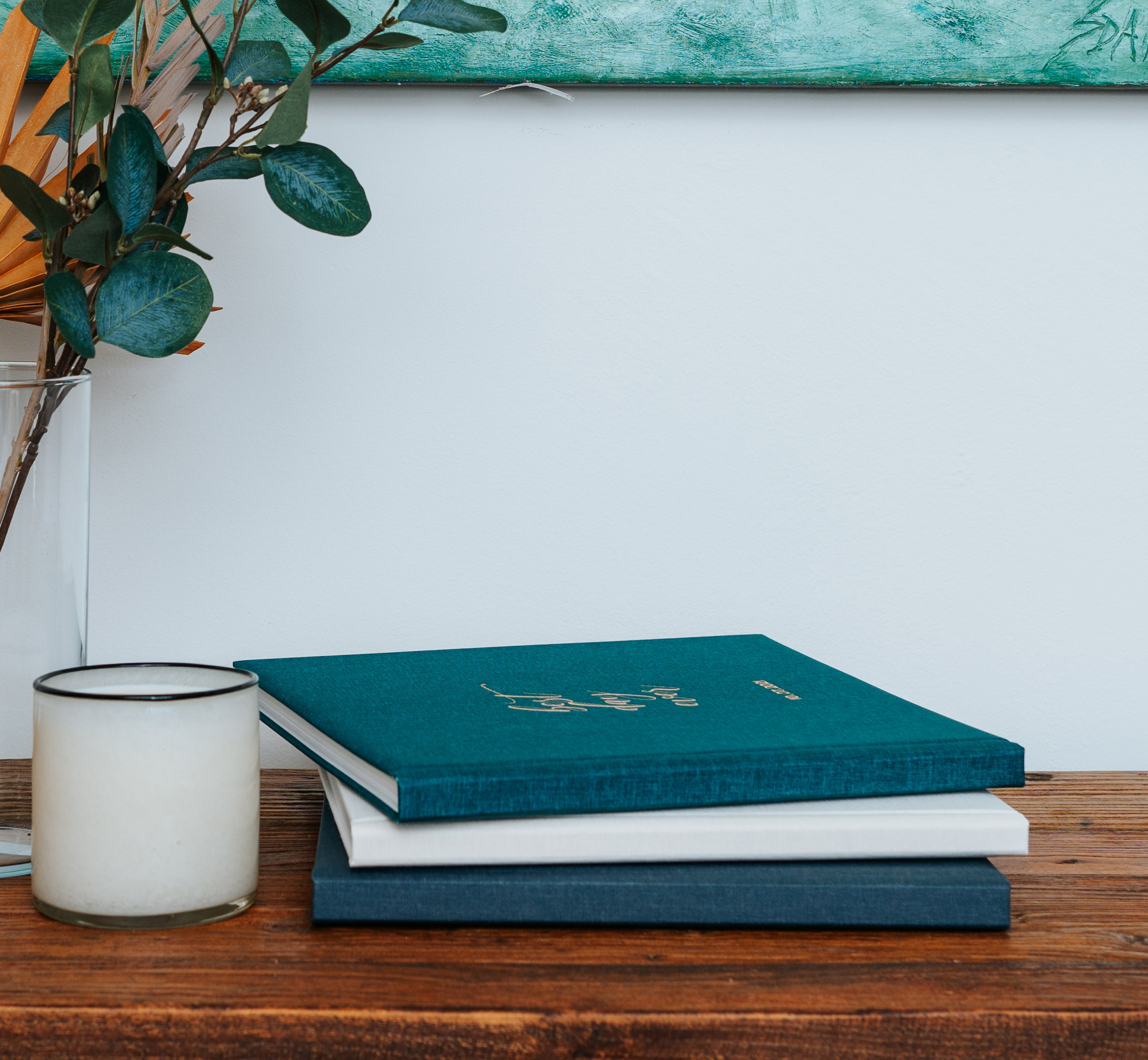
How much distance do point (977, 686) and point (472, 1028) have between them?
587 millimetres

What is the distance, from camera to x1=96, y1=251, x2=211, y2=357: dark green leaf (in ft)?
1.77

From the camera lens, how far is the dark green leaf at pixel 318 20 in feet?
1.76

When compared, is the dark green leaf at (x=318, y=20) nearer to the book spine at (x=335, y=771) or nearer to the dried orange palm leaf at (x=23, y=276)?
the dried orange palm leaf at (x=23, y=276)

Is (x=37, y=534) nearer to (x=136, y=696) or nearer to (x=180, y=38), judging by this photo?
(x=136, y=696)

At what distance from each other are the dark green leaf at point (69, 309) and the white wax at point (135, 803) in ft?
0.58

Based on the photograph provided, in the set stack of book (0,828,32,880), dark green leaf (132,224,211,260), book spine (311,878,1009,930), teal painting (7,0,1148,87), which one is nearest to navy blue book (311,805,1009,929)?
book spine (311,878,1009,930)

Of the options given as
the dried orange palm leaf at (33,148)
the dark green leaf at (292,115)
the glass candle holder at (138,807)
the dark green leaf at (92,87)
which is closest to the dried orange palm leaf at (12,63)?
the dried orange palm leaf at (33,148)

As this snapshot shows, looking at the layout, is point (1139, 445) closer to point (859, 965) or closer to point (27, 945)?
point (859, 965)

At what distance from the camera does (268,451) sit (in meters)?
0.82

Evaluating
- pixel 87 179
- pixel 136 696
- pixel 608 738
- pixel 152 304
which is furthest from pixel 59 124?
pixel 608 738

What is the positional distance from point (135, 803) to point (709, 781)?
266mm

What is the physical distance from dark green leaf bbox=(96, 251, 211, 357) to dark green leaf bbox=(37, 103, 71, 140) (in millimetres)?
100

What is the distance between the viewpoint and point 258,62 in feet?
2.02

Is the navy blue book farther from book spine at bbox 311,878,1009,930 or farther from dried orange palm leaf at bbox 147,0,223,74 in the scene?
dried orange palm leaf at bbox 147,0,223,74
